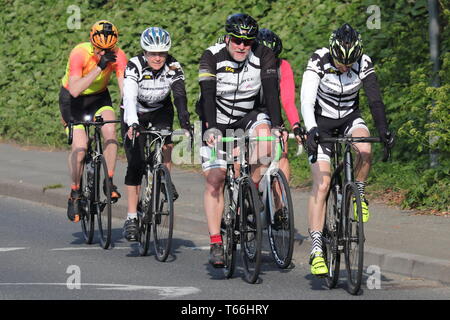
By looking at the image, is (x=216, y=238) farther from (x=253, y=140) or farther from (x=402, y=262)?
(x=402, y=262)

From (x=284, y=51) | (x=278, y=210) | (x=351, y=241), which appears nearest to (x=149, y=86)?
(x=278, y=210)

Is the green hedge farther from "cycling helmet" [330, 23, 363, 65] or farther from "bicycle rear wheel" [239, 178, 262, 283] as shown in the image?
"bicycle rear wheel" [239, 178, 262, 283]

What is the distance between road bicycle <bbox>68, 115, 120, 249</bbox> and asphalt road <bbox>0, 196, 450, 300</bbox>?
0.16 metres

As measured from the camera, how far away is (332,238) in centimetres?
874

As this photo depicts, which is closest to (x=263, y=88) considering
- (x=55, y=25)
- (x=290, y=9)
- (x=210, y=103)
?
(x=210, y=103)

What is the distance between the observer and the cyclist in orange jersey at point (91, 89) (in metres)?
10.9

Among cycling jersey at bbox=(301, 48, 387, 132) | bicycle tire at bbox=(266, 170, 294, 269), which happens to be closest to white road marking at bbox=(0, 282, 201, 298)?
bicycle tire at bbox=(266, 170, 294, 269)

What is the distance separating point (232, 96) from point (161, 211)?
132 cm

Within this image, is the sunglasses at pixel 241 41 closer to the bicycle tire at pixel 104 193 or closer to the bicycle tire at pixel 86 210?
the bicycle tire at pixel 104 193

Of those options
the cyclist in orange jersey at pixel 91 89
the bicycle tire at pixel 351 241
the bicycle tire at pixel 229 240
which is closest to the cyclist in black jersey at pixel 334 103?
the bicycle tire at pixel 351 241

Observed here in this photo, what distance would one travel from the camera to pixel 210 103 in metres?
9.15

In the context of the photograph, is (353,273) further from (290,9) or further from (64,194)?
(290,9)

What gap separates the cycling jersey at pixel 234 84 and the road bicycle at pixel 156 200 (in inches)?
31.0

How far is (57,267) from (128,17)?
35.7 feet
